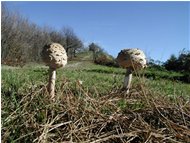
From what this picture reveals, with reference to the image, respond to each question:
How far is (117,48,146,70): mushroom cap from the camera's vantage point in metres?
3.91

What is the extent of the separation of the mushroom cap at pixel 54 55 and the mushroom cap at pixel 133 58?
0.88 metres

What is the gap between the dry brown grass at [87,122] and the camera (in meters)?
2.33

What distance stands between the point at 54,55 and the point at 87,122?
855 millimetres

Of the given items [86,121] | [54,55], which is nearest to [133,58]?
[54,55]

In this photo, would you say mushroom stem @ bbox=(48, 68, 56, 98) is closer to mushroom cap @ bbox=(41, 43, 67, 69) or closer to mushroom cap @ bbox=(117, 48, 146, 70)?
mushroom cap @ bbox=(41, 43, 67, 69)

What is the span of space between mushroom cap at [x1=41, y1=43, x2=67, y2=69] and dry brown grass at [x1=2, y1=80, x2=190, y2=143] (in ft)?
1.05

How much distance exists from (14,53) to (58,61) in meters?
18.1

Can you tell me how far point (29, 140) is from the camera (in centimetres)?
231

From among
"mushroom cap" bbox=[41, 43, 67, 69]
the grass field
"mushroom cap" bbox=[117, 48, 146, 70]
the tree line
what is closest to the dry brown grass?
the grass field

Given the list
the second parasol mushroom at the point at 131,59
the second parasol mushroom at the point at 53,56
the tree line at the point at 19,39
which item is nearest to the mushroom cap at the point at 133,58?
the second parasol mushroom at the point at 131,59

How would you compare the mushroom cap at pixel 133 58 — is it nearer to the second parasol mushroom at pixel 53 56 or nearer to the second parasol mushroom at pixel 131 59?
the second parasol mushroom at pixel 131 59

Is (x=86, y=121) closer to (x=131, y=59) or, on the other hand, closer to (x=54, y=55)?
(x=54, y=55)

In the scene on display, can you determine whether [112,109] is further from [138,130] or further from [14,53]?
[14,53]

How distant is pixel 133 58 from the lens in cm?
392
